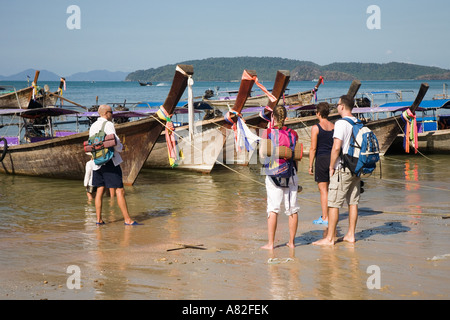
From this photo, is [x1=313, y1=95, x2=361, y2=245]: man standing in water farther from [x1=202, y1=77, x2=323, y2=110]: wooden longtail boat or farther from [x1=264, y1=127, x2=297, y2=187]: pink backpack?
[x1=202, y1=77, x2=323, y2=110]: wooden longtail boat

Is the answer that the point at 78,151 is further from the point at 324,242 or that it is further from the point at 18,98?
the point at 324,242

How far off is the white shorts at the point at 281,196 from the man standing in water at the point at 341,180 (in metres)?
0.49

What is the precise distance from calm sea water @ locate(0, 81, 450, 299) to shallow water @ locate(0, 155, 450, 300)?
0.01 metres

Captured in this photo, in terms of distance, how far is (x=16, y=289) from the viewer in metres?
5.12

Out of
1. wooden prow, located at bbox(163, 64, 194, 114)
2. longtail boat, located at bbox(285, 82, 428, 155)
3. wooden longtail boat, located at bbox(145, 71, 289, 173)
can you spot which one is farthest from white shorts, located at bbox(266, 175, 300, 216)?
longtail boat, located at bbox(285, 82, 428, 155)

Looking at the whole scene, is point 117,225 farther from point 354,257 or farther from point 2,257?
point 354,257

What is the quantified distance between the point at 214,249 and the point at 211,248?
7 cm

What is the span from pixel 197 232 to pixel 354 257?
2.43m

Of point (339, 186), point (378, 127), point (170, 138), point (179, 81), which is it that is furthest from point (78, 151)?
point (378, 127)

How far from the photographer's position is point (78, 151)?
503 inches

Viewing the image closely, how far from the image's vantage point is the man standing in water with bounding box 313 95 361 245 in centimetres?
614

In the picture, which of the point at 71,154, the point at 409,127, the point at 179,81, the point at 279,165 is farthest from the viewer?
the point at 409,127
